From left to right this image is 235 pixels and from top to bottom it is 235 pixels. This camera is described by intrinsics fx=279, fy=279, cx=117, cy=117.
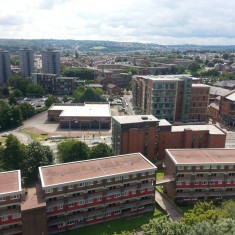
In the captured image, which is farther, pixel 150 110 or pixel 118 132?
pixel 150 110

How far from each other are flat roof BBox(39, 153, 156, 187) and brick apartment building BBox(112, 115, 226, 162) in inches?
576

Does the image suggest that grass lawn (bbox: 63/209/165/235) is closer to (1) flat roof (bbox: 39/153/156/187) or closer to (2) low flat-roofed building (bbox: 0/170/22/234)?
(2) low flat-roofed building (bbox: 0/170/22/234)

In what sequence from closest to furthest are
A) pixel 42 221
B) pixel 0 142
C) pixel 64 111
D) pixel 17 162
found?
pixel 42 221
pixel 17 162
pixel 0 142
pixel 64 111

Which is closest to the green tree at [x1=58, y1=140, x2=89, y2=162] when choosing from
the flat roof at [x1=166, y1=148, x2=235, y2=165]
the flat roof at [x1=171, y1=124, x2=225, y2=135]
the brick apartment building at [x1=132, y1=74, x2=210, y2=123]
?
the flat roof at [x1=166, y1=148, x2=235, y2=165]

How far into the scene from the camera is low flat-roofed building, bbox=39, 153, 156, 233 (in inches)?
1885

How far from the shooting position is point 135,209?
5444cm

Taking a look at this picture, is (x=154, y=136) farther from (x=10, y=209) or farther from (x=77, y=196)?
(x=10, y=209)

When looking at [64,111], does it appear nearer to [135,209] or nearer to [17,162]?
[17,162]

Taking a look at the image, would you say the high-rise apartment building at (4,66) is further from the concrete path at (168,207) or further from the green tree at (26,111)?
the concrete path at (168,207)

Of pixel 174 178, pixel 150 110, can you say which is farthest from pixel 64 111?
pixel 174 178

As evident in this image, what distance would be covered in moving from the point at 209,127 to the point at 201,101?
30.5 meters

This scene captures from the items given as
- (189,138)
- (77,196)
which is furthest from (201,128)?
(77,196)

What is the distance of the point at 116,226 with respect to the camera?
51438 mm

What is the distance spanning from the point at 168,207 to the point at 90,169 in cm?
1868
